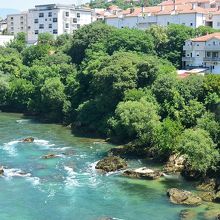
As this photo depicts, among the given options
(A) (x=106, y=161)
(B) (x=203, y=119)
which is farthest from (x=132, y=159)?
(B) (x=203, y=119)

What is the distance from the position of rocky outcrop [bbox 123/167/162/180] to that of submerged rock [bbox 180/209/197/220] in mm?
7570

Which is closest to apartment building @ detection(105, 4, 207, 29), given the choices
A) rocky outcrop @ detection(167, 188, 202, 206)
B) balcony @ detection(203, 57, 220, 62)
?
balcony @ detection(203, 57, 220, 62)

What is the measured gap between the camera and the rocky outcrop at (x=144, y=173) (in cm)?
4250

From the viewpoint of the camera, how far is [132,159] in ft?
160

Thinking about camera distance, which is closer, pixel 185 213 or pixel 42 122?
pixel 185 213

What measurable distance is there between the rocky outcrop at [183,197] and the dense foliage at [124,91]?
11.0 feet

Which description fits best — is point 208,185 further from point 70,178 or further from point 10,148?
point 10,148

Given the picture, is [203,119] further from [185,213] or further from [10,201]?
[10,201]

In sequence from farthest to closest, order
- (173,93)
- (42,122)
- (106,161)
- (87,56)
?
(87,56), (42,122), (173,93), (106,161)

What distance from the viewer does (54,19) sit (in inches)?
4259

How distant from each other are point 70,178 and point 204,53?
35.8 meters

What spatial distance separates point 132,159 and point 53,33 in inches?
2577

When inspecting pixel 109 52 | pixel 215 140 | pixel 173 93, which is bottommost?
pixel 215 140

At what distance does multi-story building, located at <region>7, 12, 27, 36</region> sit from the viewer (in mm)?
119688
